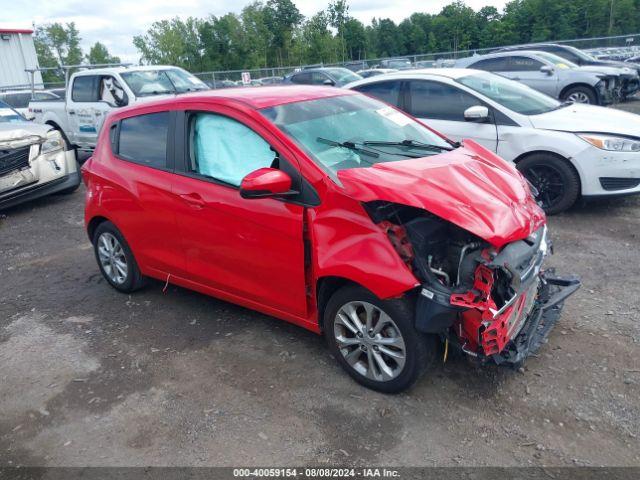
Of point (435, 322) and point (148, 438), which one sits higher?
point (435, 322)

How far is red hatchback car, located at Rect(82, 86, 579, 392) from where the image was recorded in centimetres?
289

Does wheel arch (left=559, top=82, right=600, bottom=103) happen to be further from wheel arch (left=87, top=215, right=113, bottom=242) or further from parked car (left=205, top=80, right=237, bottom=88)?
parked car (left=205, top=80, right=237, bottom=88)

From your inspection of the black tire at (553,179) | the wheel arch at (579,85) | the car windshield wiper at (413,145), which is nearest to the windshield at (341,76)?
the wheel arch at (579,85)

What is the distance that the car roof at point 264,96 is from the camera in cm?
379

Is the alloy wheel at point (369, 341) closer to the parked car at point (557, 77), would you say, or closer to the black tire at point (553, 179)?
the black tire at point (553, 179)

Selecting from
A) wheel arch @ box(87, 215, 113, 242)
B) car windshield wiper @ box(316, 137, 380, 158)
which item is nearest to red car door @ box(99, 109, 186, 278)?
wheel arch @ box(87, 215, 113, 242)

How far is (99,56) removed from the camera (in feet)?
256

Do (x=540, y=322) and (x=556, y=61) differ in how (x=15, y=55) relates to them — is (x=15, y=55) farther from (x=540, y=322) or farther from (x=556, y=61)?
(x=540, y=322)

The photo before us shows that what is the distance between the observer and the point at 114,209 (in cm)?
463

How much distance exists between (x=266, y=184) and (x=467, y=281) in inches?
50.8

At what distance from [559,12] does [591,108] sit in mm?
65856

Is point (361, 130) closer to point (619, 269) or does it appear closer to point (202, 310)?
point (202, 310)

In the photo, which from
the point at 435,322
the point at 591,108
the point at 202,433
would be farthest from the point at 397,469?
the point at 591,108

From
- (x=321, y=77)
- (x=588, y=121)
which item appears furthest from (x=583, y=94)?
(x=321, y=77)
